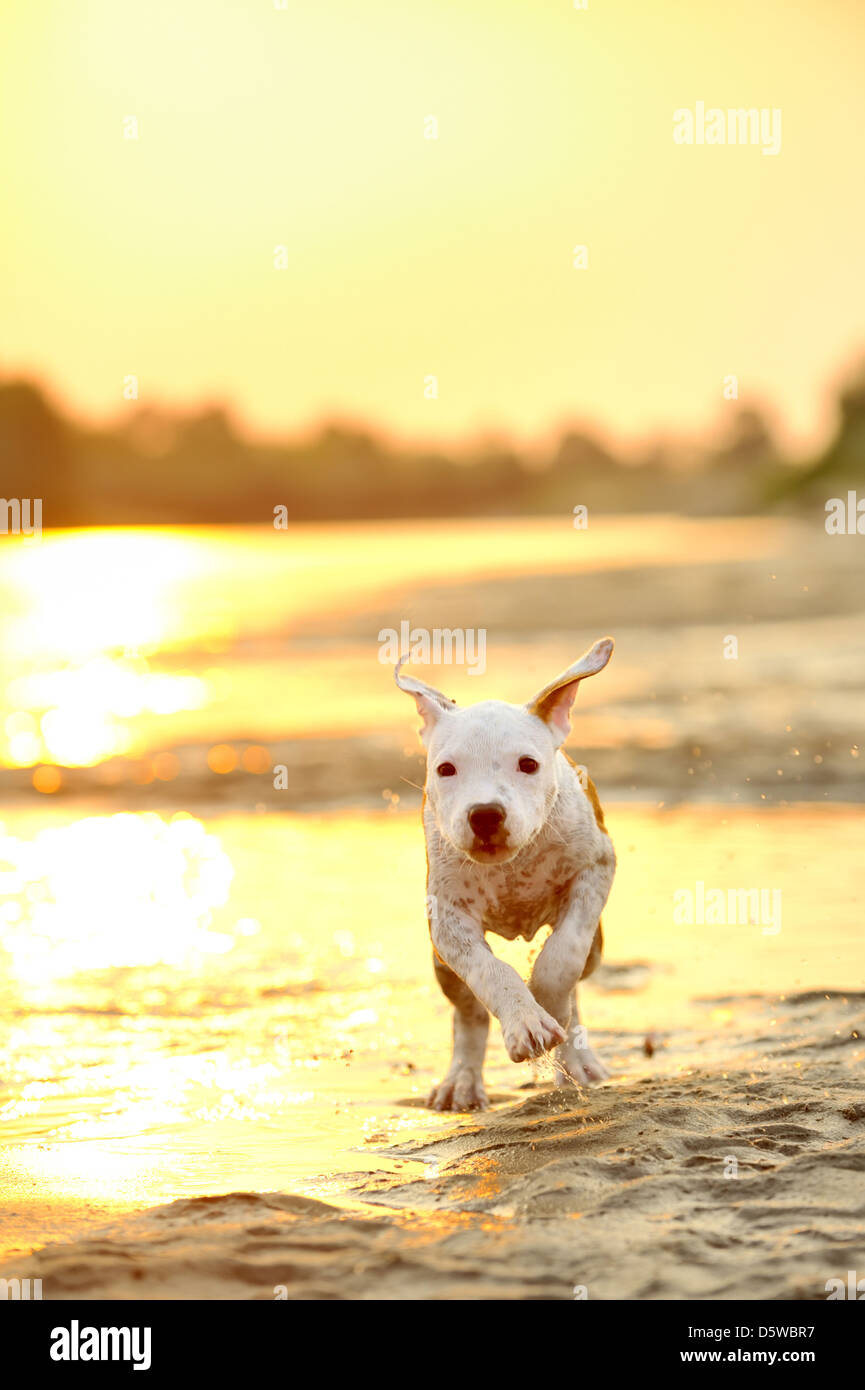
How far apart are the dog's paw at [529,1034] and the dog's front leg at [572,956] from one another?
1.72 feet

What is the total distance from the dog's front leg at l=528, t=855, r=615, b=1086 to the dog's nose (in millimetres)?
880

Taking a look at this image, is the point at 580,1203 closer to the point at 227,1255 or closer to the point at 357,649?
the point at 227,1255

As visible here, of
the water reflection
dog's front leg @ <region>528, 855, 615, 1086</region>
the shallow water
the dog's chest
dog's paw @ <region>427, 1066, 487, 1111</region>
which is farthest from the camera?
the water reflection

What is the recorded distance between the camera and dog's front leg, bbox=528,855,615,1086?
6.59 metres

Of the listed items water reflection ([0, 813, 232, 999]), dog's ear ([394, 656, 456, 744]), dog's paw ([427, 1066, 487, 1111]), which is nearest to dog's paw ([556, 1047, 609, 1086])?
dog's paw ([427, 1066, 487, 1111])

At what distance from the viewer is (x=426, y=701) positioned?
6621 mm

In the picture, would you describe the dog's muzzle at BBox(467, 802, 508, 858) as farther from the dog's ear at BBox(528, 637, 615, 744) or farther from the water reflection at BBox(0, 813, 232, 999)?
the water reflection at BBox(0, 813, 232, 999)

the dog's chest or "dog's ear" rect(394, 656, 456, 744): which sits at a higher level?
"dog's ear" rect(394, 656, 456, 744)

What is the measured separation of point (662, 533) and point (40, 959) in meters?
58.1

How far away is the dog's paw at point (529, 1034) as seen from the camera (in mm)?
5930

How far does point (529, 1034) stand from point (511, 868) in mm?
890

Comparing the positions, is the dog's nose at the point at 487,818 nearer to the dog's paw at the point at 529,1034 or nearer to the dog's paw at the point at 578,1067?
the dog's paw at the point at 529,1034

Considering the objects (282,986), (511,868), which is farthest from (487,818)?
(282,986)
